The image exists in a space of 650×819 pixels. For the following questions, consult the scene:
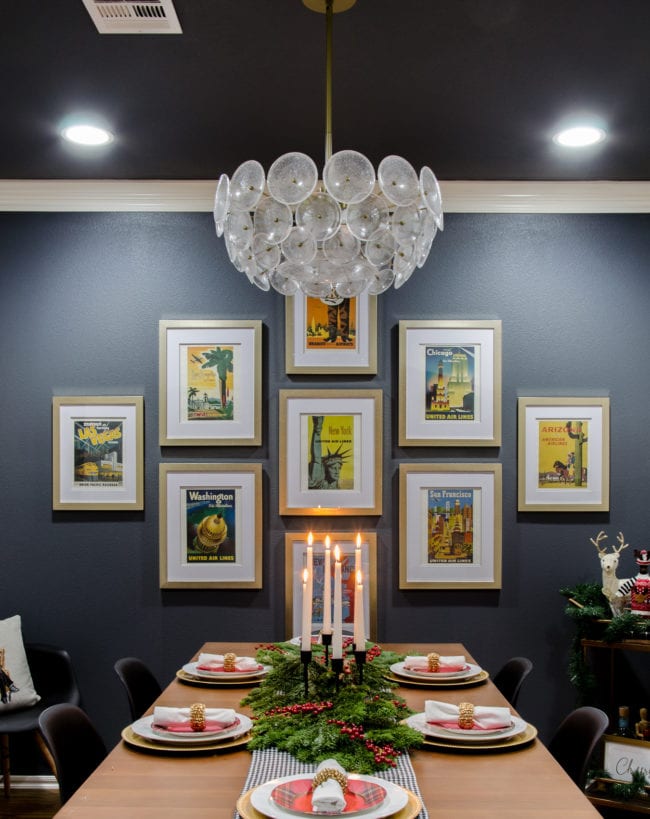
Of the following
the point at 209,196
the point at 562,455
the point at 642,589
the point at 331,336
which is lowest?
the point at 642,589

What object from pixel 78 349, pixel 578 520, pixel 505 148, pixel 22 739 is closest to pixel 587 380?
pixel 578 520

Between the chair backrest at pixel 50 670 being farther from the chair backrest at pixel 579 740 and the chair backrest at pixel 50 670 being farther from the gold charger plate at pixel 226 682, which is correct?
the chair backrest at pixel 579 740

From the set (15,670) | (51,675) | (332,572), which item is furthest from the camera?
(332,572)

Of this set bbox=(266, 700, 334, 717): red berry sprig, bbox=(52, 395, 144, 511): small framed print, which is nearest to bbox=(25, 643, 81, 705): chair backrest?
bbox=(52, 395, 144, 511): small framed print

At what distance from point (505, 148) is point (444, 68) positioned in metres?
0.81

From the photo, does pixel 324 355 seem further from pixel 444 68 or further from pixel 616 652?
pixel 616 652

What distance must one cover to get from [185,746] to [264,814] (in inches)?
19.8

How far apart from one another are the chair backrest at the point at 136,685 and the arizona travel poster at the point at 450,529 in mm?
1437

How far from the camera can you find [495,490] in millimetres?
4004

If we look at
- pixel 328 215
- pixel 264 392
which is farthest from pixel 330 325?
pixel 328 215

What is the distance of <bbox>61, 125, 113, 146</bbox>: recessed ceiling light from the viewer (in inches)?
133

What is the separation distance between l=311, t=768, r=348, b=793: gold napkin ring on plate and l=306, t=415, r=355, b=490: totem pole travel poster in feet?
7.58

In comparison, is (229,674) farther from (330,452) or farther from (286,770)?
(330,452)

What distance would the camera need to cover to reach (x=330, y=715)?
2113 millimetres
